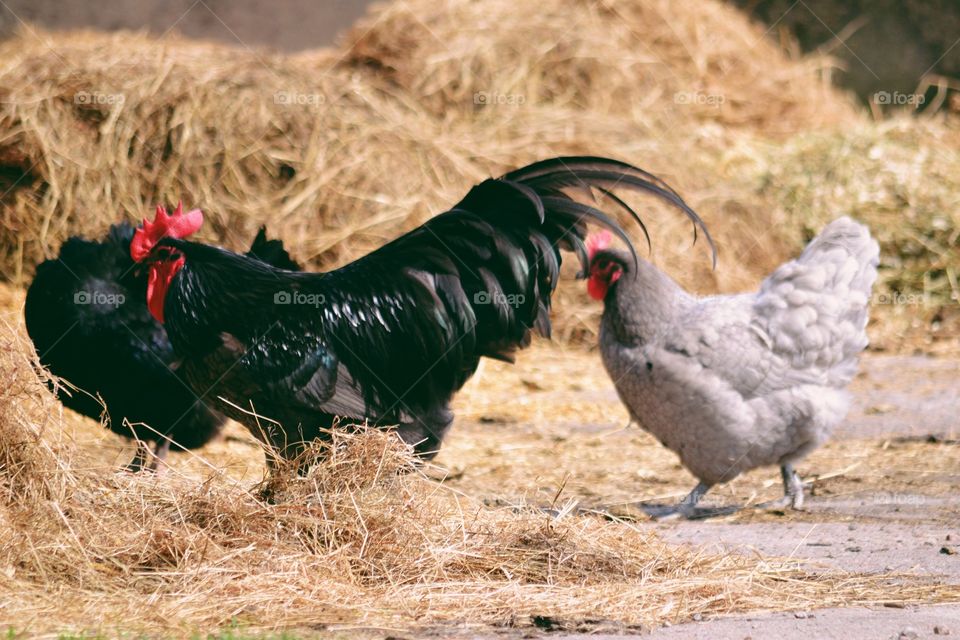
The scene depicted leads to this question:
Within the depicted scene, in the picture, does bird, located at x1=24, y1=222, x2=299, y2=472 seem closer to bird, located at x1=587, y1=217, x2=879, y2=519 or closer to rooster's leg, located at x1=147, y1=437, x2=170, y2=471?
rooster's leg, located at x1=147, y1=437, x2=170, y2=471

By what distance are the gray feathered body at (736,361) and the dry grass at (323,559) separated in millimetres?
934

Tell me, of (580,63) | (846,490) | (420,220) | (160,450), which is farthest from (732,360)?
(580,63)

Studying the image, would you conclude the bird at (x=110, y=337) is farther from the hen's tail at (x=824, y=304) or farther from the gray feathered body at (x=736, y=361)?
the hen's tail at (x=824, y=304)

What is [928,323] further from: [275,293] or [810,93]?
[275,293]

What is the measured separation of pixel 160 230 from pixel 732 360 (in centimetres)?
285

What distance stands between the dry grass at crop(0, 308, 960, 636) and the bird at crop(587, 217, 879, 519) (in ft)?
3.09

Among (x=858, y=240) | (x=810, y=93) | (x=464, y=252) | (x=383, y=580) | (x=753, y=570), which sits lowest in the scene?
(x=383, y=580)

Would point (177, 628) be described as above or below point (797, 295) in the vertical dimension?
below

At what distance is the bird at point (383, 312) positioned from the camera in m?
4.98

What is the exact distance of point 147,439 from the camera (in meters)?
6.24

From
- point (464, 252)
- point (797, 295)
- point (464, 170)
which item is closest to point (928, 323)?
point (464, 170)

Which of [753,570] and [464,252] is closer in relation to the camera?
[753,570]

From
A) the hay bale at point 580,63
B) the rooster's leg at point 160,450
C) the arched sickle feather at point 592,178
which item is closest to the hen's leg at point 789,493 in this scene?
the arched sickle feather at point 592,178

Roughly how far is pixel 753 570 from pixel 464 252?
1.93m
